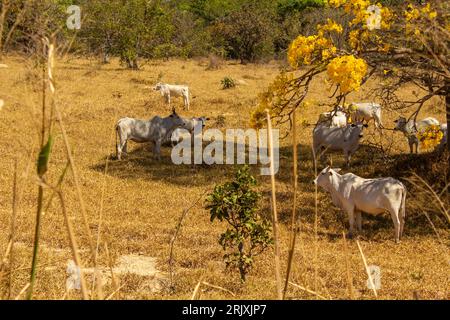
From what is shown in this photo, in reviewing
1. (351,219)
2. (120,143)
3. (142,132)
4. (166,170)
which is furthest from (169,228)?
(142,132)

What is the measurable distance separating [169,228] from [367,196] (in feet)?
10.0

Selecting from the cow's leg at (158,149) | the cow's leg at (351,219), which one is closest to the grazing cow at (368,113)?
the cow's leg at (158,149)

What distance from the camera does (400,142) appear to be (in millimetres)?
15586

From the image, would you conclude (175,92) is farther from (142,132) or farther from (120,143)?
(120,143)

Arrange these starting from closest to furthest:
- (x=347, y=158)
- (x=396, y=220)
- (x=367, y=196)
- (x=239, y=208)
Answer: (x=239, y=208)
(x=396, y=220)
(x=367, y=196)
(x=347, y=158)

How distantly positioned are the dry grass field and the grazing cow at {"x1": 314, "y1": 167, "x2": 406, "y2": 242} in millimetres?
333

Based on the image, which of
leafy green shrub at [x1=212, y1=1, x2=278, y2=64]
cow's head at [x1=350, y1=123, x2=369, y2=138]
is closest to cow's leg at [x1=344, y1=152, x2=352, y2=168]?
cow's head at [x1=350, y1=123, x2=369, y2=138]

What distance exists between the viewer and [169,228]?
9.17 m

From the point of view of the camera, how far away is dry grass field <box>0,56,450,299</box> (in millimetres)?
4920

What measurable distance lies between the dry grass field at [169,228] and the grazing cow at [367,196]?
33 cm

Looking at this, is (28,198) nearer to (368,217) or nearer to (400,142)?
(368,217)

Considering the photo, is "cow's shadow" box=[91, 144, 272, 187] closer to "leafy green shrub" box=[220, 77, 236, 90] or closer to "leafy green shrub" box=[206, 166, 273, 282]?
"leafy green shrub" box=[206, 166, 273, 282]
